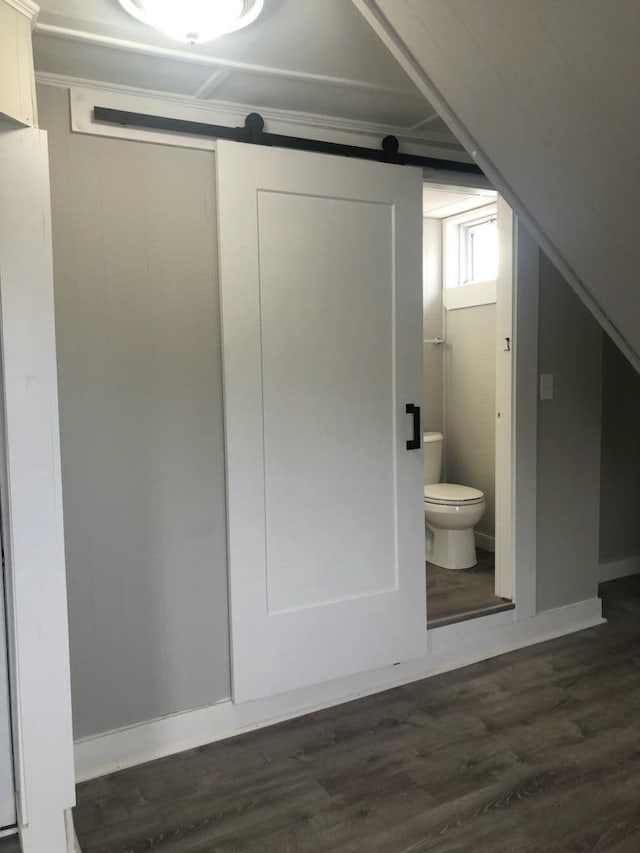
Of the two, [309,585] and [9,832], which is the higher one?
[309,585]

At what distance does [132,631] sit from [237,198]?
1505 mm

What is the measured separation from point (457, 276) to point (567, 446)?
1696 mm

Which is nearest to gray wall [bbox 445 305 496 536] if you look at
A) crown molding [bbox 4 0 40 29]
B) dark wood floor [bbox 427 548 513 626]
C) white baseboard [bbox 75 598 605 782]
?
dark wood floor [bbox 427 548 513 626]

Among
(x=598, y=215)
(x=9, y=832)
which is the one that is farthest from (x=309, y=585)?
(x=598, y=215)

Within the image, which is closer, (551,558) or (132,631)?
(132,631)

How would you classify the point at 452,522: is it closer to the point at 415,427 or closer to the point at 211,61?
the point at 415,427

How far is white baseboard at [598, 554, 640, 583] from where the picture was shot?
396 centimetres

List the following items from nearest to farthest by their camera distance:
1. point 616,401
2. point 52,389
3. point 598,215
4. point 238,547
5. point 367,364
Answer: point 598,215, point 52,389, point 238,547, point 367,364, point 616,401

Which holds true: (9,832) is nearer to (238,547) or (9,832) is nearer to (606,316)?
(238,547)

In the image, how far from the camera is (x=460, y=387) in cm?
434

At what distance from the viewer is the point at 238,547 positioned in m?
2.37

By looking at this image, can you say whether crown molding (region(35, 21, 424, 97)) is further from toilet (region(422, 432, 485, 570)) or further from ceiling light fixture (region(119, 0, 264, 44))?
toilet (region(422, 432, 485, 570))

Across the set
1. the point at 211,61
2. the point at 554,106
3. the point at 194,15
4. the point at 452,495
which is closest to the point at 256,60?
the point at 211,61

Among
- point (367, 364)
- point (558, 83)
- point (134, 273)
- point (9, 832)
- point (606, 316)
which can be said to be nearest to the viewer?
point (558, 83)
